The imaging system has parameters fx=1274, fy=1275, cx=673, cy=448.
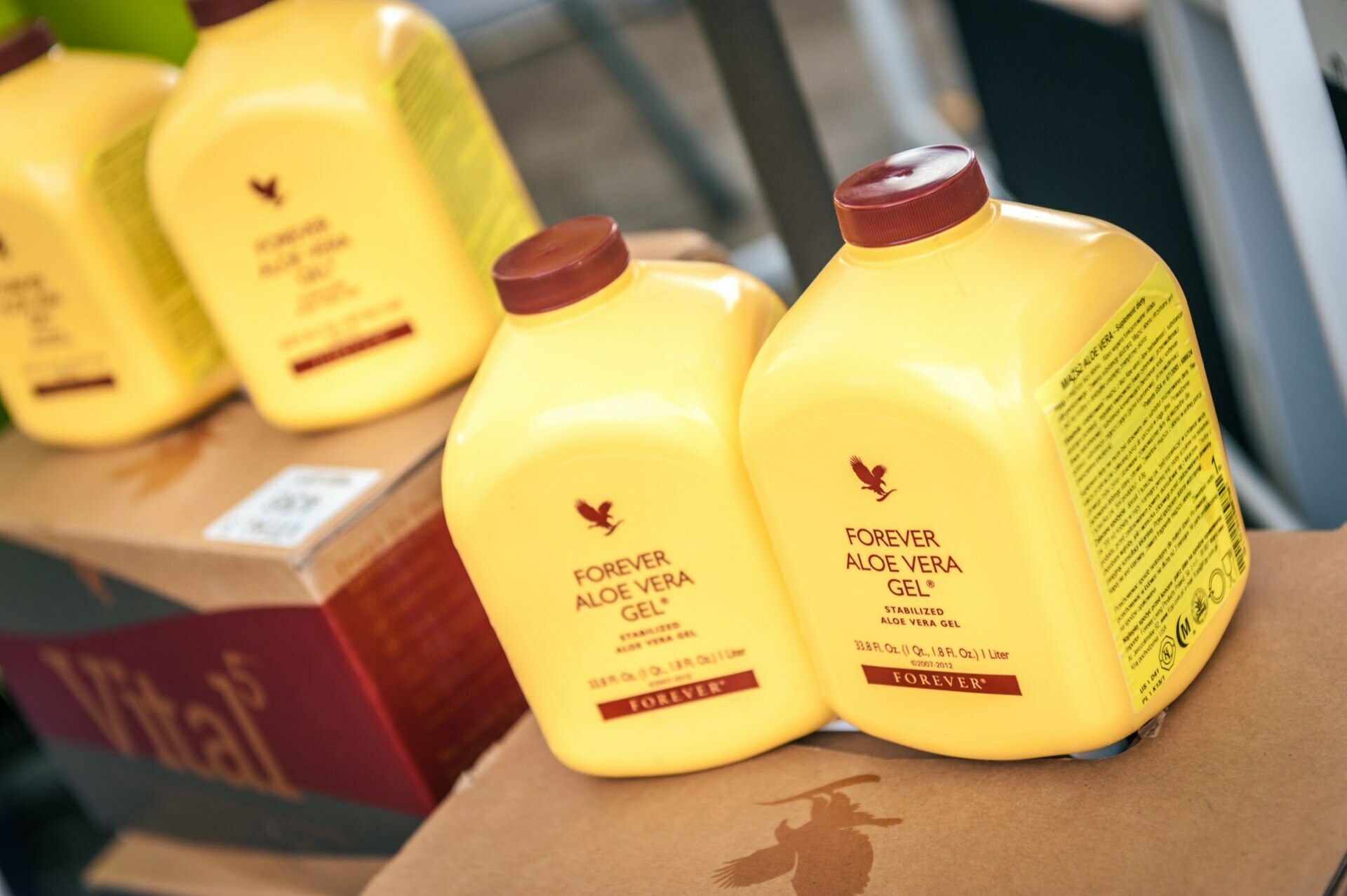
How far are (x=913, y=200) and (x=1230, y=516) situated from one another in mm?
246

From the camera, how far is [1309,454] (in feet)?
3.48

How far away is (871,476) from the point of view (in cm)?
59

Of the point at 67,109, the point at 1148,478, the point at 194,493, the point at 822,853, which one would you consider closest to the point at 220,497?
the point at 194,493

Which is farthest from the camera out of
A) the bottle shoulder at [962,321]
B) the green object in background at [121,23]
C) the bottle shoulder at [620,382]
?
the green object in background at [121,23]

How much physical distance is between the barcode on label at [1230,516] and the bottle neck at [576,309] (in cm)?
32

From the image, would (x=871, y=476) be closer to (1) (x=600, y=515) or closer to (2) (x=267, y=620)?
(1) (x=600, y=515)

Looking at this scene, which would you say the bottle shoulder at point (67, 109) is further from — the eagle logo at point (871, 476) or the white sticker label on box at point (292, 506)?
the eagle logo at point (871, 476)

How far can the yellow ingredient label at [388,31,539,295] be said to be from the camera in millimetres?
932

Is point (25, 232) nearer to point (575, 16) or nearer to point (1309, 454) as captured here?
point (1309, 454)

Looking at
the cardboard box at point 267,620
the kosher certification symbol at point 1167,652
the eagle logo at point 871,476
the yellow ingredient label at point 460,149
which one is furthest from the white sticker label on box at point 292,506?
the kosher certification symbol at point 1167,652

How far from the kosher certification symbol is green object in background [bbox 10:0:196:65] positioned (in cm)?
128

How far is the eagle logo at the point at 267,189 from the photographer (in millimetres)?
901

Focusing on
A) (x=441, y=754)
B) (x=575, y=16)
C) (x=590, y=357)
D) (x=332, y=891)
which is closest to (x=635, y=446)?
(x=590, y=357)

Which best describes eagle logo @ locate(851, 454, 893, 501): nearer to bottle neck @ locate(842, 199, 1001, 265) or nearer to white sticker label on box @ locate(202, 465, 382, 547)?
bottle neck @ locate(842, 199, 1001, 265)
